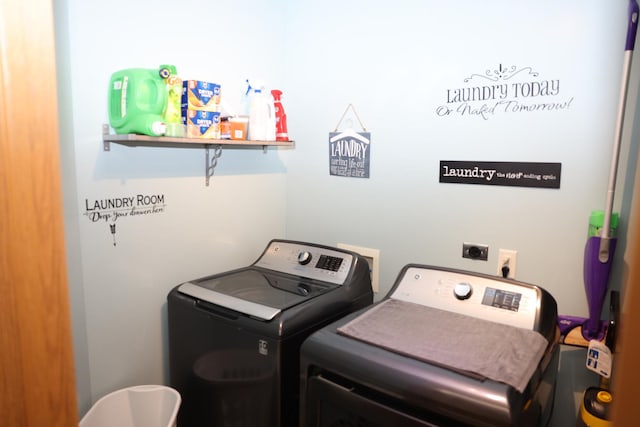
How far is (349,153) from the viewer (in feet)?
7.30

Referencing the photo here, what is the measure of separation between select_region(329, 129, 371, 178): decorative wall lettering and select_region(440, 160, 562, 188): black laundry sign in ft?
1.27

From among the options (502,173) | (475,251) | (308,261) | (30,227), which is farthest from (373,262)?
(30,227)

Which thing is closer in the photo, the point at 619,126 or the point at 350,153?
the point at 619,126

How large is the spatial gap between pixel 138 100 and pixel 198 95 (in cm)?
24

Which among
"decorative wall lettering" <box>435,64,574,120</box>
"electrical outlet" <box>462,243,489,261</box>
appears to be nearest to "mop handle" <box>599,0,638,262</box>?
"decorative wall lettering" <box>435,64,574,120</box>

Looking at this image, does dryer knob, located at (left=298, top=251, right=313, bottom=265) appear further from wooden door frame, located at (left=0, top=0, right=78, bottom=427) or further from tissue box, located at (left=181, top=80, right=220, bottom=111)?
wooden door frame, located at (left=0, top=0, right=78, bottom=427)

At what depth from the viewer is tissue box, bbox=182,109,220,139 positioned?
171 centimetres

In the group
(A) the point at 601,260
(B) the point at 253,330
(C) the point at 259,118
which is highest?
(C) the point at 259,118

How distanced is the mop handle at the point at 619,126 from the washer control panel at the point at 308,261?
0.94m

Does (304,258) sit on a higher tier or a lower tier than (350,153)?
lower

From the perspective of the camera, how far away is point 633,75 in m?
1.53

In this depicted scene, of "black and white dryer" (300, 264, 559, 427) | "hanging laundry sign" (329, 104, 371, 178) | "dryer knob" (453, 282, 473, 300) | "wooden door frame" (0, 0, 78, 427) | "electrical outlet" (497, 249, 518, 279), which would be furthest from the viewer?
"hanging laundry sign" (329, 104, 371, 178)

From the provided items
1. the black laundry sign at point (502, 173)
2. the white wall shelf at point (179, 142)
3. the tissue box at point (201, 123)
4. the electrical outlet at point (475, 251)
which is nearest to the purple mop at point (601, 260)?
the black laundry sign at point (502, 173)

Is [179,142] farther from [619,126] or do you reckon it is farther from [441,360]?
[619,126]
